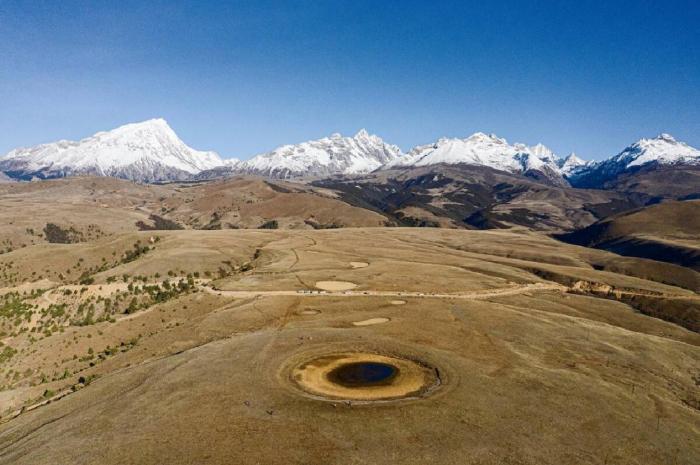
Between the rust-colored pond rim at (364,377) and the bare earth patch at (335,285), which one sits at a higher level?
the bare earth patch at (335,285)

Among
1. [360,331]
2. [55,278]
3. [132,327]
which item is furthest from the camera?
[55,278]

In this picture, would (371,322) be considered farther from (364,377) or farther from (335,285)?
(335,285)

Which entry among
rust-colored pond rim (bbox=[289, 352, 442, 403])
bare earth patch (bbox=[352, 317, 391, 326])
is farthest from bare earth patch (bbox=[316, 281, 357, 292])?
rust-colored pond rim (bbox=[289, 352, 442, 403])

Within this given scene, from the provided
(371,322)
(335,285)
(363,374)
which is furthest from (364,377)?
(335,285)

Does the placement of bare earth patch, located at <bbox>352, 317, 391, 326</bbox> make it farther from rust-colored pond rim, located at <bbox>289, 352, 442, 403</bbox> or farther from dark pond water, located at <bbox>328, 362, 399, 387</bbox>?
dark pond water, located at <bbox>328, 362, 399, 387</bbox>

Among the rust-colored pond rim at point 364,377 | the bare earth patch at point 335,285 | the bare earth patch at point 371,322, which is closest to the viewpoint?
the rust-colored pond rim at point 364,377

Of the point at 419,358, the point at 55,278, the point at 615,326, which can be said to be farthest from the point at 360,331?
the point at 55,278

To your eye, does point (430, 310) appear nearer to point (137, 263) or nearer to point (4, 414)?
point (4, 414)

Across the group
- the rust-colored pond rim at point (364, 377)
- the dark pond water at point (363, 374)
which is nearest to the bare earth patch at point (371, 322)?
the rust-colored pond rim at point (364, 377)

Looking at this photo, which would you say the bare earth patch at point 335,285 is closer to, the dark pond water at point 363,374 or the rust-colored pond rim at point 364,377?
the rust-colored pond rim at point 364,377
